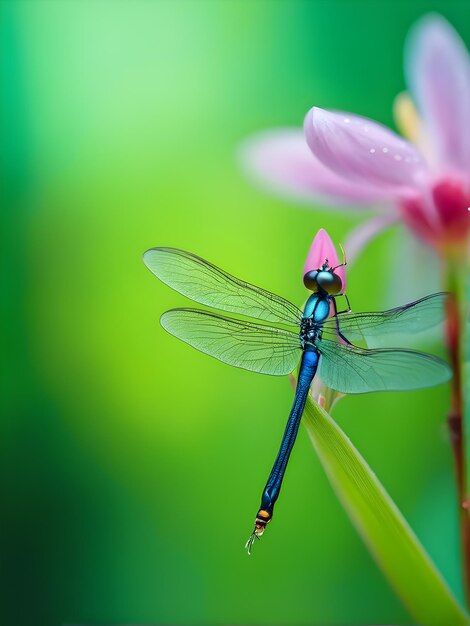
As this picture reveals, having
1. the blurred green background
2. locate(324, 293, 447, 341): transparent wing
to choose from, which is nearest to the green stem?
locate(324, 293, 447, 341): transparent wing

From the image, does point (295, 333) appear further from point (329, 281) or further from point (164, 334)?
point (164, 334)

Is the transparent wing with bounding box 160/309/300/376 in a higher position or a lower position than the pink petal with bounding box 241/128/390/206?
lower

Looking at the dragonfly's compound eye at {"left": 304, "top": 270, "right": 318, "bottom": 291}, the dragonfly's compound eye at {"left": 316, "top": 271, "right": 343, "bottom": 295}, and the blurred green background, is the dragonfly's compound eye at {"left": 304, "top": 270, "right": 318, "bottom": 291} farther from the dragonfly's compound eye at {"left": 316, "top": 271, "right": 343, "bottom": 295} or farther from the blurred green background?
the blurred green background

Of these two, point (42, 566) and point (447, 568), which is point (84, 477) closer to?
point (42, 566)

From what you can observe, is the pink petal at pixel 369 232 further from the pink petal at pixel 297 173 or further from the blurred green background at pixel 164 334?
the blurred green background at pixel 164 334

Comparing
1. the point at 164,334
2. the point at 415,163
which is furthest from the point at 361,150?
the point at 164,334

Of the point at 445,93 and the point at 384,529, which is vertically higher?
the point at 445,93

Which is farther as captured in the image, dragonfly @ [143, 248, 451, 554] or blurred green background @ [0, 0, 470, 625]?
blurred green background @ [0, 0, 470, 625]

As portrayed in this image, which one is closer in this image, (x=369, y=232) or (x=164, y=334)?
(x=369, y=232)
